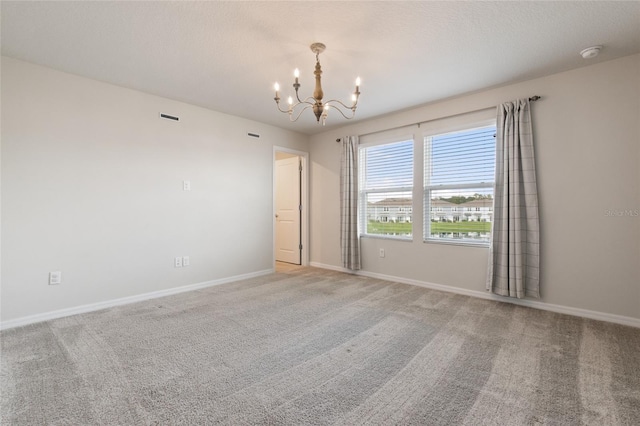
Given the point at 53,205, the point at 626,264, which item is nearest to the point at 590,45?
the point at 626,264

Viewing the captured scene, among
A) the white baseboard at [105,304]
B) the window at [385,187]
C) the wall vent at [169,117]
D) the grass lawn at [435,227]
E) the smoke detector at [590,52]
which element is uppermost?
the smoke detector at [590,52]

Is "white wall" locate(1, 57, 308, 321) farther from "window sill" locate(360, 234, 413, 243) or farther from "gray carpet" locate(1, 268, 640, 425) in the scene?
"window sill" locate(360, 234, 413, 243)

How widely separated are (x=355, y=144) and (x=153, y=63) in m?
3.07

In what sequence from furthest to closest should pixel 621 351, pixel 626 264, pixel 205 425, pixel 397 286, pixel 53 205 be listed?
pixel 397 286
pixel 53 205
pixel 626 264
pixel 621 351
pixel 205 425

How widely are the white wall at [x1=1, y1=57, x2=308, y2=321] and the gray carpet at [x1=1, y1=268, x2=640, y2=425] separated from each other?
0.50 meters

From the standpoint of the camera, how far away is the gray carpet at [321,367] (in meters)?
1.60

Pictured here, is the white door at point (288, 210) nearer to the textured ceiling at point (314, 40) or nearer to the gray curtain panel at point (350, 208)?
the gray curtain panel at point (350, 208)

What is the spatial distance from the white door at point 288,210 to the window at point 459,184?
2.59 metres

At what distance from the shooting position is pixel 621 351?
2273mm

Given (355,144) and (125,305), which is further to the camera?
(355,144)

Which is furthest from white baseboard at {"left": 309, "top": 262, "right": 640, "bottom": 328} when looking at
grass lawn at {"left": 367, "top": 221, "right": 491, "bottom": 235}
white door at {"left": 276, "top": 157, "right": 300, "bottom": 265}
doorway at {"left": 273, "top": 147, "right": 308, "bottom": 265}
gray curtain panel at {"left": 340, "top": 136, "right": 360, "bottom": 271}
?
white door at {"left": 276, "top": 157, "right": 300, "bottom": 265}

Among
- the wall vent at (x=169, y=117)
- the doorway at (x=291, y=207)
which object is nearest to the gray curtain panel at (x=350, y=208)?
the doorway at (x=291, y=207)

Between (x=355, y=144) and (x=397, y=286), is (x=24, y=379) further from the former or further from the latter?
(x=355, y=144)

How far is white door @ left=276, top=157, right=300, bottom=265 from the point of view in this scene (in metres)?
5.84
